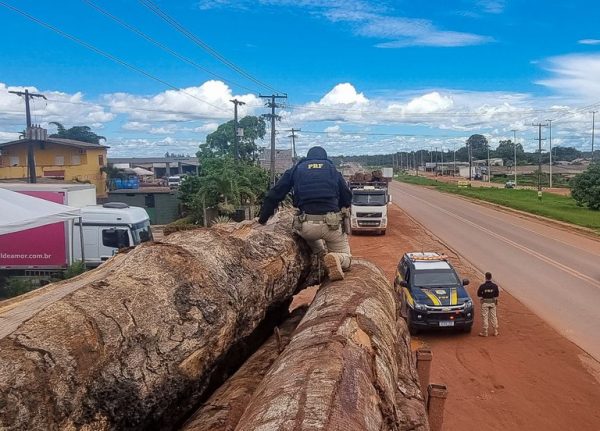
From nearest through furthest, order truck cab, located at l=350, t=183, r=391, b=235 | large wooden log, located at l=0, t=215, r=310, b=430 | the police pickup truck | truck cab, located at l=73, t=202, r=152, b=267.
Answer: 1. large wooden log, located at l=0, t=215, r=310, b=430
2. the police pickup truck
3. truck cab, located at l=73, t=202, r=152, b=267
4. truck cab, located at l=350, t=183, r=391, b=235

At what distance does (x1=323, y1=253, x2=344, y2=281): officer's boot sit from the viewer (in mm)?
6422

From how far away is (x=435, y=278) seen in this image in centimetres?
1402

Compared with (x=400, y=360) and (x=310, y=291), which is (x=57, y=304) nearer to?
(x=400, y=360)

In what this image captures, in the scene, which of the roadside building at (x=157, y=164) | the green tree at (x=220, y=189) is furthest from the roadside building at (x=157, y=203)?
the roadside building at (x=157, y=164)

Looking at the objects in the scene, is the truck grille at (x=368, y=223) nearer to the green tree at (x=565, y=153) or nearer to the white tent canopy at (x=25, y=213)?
the white tent canopy at (x=25, y=213)

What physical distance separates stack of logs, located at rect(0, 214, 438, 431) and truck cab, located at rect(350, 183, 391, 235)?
78.1ft

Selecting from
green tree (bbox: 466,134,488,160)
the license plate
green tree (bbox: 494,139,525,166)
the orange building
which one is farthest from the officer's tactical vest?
green tree (bbox: 466,134,488,160)

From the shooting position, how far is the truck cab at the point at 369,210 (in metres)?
29.2

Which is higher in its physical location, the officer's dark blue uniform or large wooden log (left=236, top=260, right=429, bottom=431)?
the officer's dark blue uniform

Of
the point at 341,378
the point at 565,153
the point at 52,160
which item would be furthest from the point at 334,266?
the point at 565,153

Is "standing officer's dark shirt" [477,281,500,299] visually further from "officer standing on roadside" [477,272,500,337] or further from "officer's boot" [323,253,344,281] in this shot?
"officer's boot" [323,253,344,281]

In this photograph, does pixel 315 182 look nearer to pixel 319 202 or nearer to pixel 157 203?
pixel 319 202

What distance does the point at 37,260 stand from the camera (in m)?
16.3

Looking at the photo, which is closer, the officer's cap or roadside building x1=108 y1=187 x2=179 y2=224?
the officer's cap
